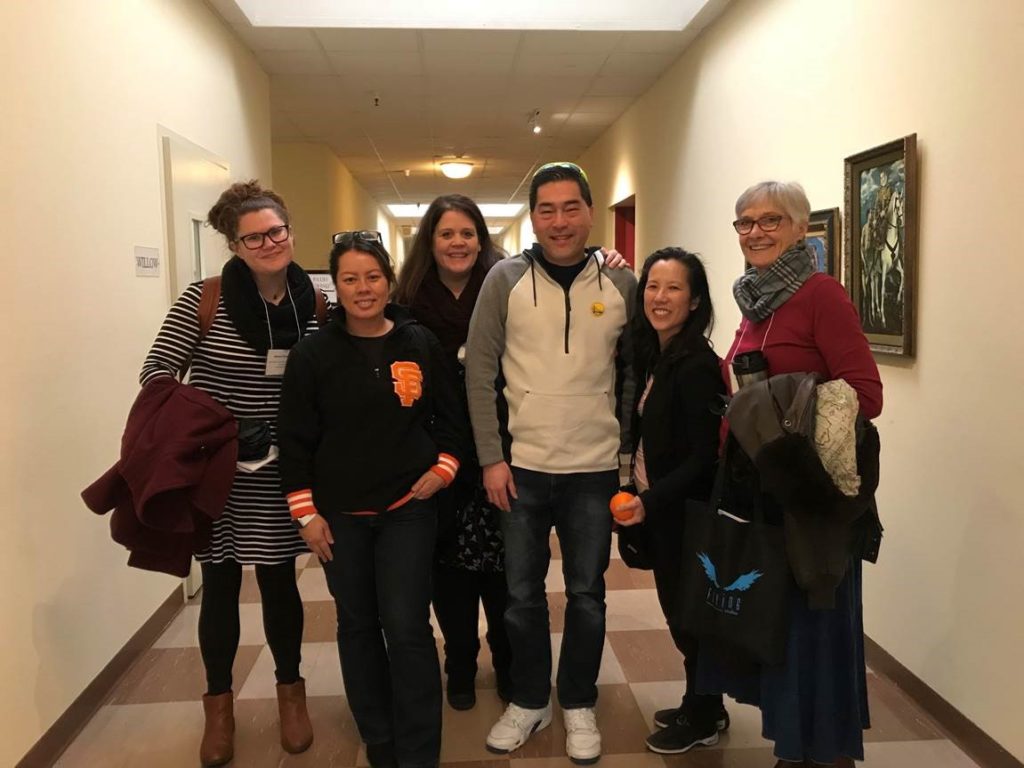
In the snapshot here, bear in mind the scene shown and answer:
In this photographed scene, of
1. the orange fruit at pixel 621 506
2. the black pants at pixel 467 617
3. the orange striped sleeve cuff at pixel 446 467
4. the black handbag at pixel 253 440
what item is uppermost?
the black handbag at pixel 253 440

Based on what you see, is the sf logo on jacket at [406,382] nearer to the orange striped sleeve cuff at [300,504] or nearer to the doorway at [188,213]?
the orange striped sleeve cuff at [300,504]

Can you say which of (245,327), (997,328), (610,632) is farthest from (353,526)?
(997,328)

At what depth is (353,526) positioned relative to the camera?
5.98ft

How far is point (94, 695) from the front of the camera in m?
2.33

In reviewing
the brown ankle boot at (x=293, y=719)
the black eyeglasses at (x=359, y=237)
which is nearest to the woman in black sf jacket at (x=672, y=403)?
the black eyeglasses at (x=359, y=237)

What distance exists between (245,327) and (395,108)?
4485mm

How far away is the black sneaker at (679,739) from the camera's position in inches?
81.7

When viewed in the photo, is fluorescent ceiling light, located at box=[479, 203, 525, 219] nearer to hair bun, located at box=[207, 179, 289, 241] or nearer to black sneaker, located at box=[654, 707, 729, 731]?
hair bun, located at box=[207, 179, 289, 241]

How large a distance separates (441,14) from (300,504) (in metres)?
3.17

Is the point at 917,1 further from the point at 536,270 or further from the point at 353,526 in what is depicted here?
the point at 353,526

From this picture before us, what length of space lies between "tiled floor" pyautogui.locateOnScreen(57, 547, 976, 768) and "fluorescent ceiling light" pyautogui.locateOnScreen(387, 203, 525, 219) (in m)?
11.1

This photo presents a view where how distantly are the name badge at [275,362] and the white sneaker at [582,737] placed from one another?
1193 millimetres

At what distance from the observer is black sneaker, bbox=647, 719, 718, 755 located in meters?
2.08

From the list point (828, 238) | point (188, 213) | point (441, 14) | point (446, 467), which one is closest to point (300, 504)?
point (446, 467)
